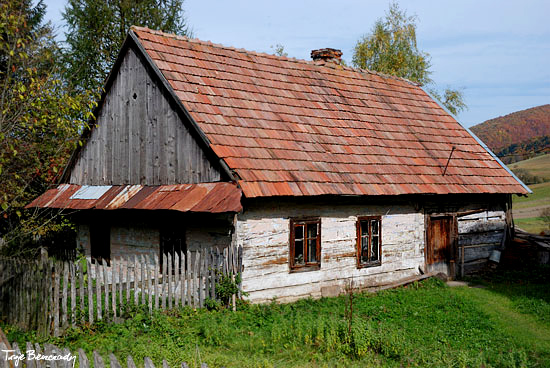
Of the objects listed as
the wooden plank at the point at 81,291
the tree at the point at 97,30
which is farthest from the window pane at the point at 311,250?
the tree at the point at 97,30

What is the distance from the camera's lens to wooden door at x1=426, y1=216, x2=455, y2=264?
1482 centimetres

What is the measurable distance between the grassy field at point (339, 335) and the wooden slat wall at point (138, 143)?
3.50 meters

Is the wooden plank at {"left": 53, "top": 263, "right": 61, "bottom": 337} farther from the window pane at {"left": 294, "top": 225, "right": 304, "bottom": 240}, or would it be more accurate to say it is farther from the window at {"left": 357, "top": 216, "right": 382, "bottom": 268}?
the window at {"left": 357, "top": 216, "right": 382, "bottom": 268}

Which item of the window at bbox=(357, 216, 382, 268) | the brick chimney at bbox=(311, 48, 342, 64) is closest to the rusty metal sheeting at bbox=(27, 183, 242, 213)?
the window at bbox=(357, 216, 382, 268)

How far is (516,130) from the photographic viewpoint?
51750mm

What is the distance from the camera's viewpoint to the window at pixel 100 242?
14227 millimetres

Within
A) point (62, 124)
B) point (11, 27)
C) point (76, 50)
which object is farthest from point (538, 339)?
point (76, 50)

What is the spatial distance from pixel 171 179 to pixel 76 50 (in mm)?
18536

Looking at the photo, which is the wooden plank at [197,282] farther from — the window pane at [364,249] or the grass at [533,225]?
the grass at [533,225]

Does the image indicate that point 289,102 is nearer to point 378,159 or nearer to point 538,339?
point 378,159

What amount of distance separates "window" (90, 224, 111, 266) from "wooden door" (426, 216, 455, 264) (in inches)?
350

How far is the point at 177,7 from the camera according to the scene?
29.8 metres

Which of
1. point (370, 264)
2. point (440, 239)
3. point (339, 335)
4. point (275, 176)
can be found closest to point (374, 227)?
point (370, 264)

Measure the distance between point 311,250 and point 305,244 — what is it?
29cm
